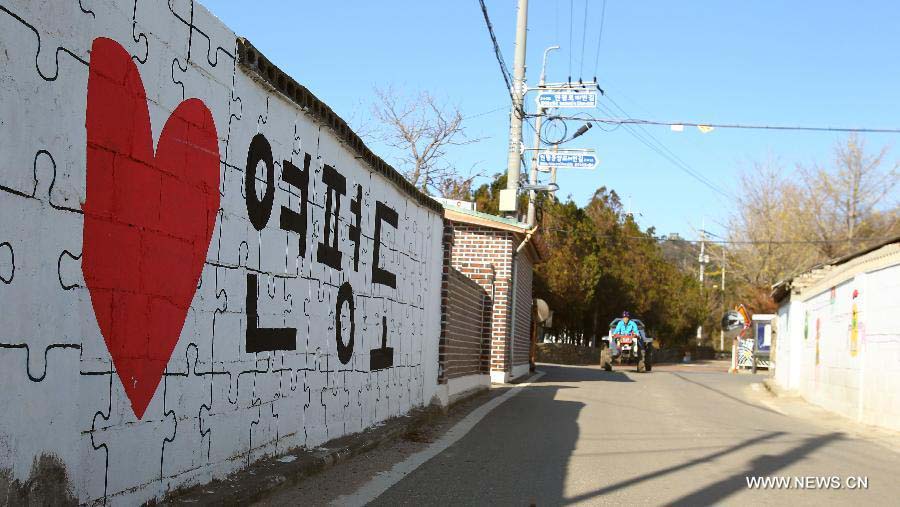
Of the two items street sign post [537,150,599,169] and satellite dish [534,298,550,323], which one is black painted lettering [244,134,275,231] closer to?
street sign post [537,150,599,169]

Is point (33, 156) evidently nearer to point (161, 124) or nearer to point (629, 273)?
point (161, 124)

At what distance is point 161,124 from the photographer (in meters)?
4.79

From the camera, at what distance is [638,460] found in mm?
9109

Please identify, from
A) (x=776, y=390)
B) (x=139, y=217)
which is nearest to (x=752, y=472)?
(x=139, y=217)

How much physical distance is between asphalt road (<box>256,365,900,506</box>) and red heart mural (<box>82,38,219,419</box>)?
1.83 meters

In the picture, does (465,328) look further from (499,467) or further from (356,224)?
(499,467)

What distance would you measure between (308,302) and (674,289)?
157 feet

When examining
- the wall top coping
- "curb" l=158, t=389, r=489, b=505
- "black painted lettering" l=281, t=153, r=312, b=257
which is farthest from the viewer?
"black painted lettering" l=281, t=153, r=312, b=257

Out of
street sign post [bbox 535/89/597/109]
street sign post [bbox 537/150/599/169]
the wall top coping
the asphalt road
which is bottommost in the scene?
the asphalt road

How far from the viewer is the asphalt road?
703 cm

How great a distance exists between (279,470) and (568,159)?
810 inches

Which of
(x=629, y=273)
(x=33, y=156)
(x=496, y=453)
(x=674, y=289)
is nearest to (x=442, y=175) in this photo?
(x=629, y=273)

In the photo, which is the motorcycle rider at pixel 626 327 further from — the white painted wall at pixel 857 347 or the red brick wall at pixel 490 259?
the red brick wall at pixel 490 259

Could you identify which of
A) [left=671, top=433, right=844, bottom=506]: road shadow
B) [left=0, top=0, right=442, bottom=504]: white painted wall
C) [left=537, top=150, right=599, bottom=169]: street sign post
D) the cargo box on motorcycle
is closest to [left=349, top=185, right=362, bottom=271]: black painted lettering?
[left=0, top=0, right=442, bottom=504]: white painted wall
